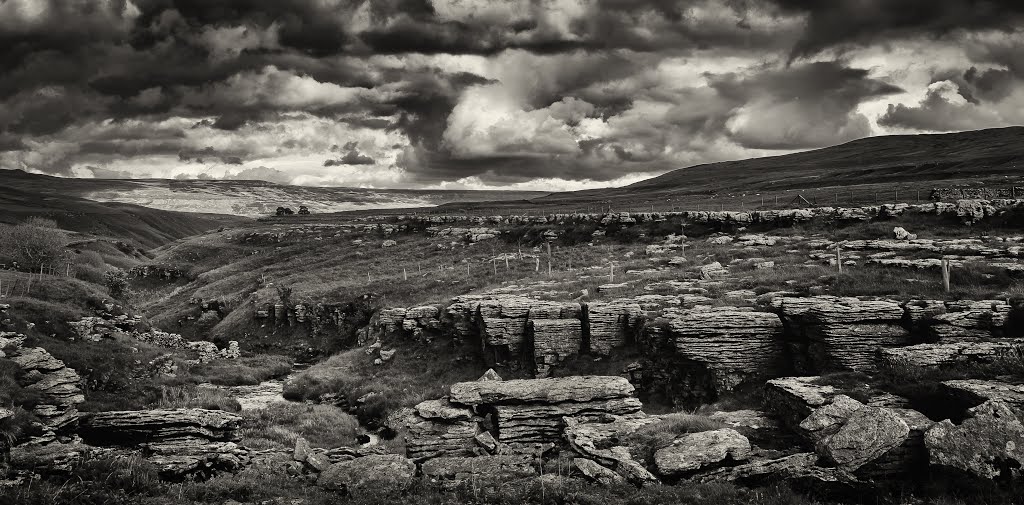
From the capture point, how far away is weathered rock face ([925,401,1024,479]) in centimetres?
1495

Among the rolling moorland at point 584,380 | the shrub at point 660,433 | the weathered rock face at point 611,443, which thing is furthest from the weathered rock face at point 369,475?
the shrub at point 660,433

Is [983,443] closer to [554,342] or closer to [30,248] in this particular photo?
[554,342]

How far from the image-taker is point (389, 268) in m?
81.4

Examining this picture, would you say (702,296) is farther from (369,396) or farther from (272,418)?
(272,418)

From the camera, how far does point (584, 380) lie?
27.8 metres

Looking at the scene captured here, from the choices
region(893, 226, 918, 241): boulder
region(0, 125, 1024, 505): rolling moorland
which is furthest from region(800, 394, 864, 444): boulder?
region(893, 226, 918, 241): boulder

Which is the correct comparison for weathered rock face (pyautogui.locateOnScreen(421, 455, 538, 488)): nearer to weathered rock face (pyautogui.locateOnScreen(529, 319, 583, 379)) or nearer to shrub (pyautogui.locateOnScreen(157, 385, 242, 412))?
weathered rock face (pyautogui.locateOnScreen(529, 319, 583, 379))

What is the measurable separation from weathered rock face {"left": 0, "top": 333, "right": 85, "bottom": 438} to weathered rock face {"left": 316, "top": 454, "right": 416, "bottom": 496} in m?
17.5

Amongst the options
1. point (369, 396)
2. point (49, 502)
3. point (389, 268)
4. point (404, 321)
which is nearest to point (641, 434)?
point (49, 502)

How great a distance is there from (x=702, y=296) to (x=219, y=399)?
37.3 m

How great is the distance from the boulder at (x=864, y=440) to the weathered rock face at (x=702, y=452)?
2705 millimetres

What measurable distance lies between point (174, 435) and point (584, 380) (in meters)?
22.3

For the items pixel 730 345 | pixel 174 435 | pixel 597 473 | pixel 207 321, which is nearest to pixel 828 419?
pixel 597 473

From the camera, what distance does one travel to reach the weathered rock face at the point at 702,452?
18344 millimetres
